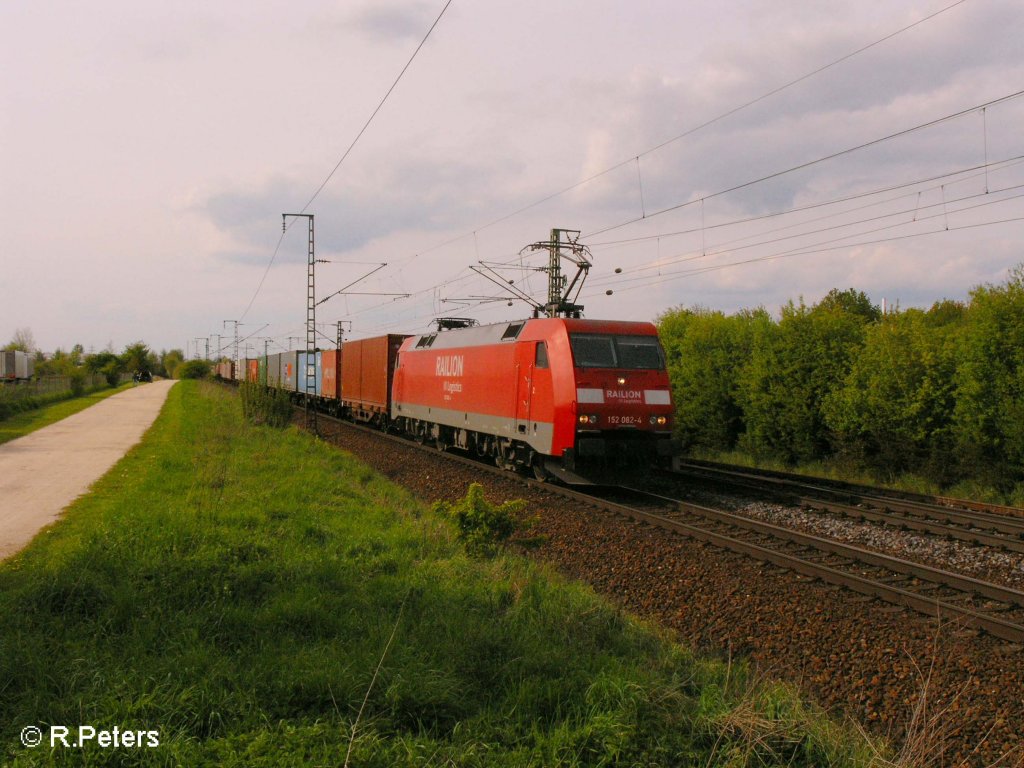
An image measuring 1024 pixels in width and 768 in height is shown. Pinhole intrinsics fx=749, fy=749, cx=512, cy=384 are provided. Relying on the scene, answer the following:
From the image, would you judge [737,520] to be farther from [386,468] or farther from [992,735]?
[386,468]

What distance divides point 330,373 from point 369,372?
7927 mm

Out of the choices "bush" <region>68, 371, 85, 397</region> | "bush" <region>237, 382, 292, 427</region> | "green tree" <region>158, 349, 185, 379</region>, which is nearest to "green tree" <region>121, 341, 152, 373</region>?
"green tree" <region>158, 349, 185, 379</region>

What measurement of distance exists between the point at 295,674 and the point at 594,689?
178 cm

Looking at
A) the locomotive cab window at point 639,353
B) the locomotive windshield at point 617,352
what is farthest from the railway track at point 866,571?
the locomotive cab window at point 639,353

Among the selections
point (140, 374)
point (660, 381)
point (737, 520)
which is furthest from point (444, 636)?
point (140, 374)

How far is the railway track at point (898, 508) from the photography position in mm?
9789

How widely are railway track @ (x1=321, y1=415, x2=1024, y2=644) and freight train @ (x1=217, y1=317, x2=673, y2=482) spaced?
101 cm

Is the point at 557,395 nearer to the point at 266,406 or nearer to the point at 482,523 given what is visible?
the point at 482,523

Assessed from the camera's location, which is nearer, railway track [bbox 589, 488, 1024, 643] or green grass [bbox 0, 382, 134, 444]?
railway track [bbox 589, 488, 1024, 643]

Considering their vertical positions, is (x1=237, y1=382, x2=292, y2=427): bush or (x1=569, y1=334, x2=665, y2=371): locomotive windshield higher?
(x1=569, y1=334, x2=665, y2=371): locomotive windshield

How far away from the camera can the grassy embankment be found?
3.86m

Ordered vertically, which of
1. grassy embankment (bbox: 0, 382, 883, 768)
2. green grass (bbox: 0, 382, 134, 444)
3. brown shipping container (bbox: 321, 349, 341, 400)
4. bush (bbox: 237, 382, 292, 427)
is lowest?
grassy embankment (bbox: 0, 382, 883, 768)

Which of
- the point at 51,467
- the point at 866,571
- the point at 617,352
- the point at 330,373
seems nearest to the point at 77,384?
the point at 330,373

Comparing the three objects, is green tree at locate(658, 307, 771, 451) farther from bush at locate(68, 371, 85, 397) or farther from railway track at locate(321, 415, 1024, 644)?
bush at locate(68, 371, 85, 397)
